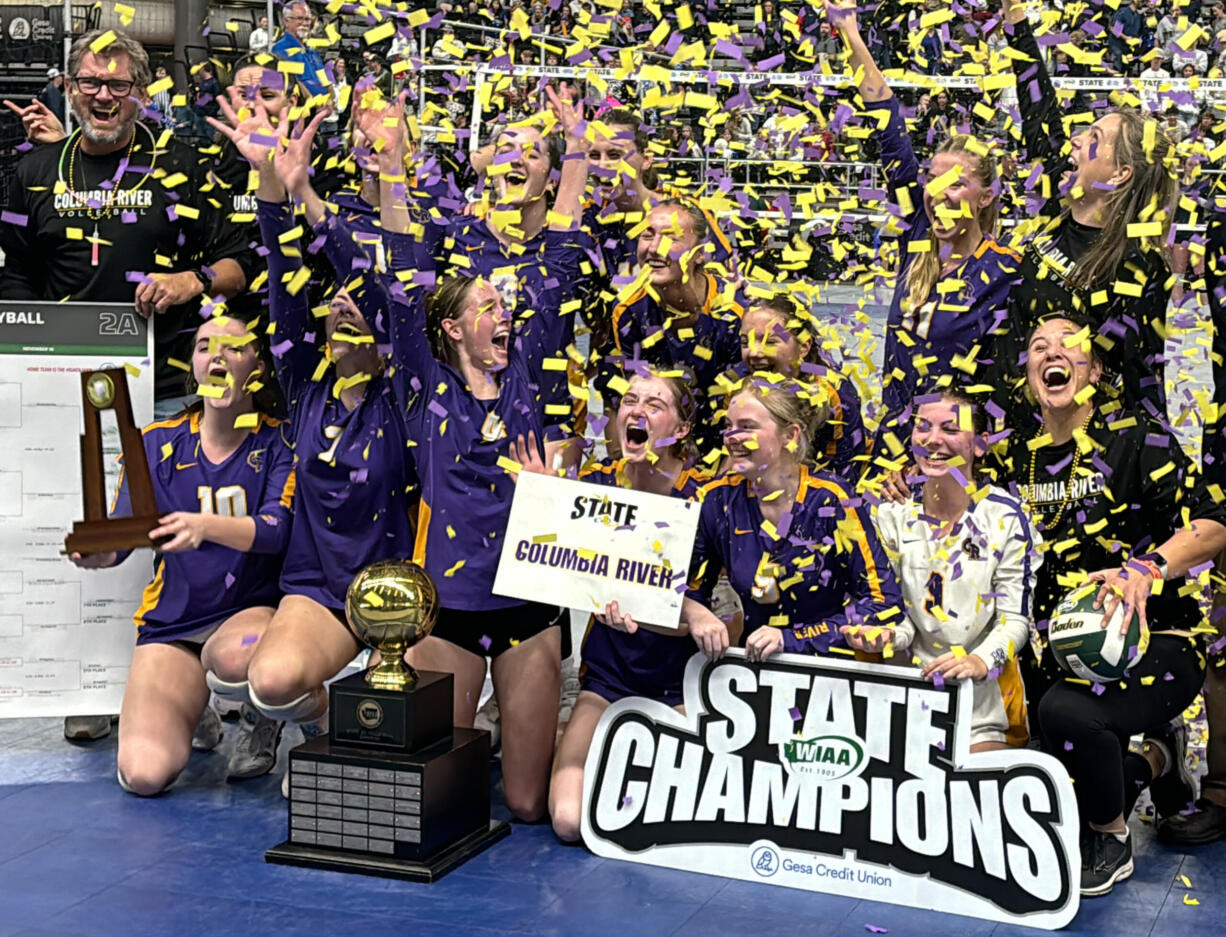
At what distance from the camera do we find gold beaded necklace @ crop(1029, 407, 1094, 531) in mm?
3695

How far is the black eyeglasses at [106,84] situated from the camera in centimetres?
457

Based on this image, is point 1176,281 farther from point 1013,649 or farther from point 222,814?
point 222,814

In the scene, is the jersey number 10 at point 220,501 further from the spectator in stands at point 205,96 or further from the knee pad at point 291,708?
the spectator in stands at point 205,96

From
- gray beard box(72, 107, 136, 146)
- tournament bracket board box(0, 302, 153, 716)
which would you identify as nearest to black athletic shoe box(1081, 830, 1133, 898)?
tournament bracket board box(0, 302, 153, 716)

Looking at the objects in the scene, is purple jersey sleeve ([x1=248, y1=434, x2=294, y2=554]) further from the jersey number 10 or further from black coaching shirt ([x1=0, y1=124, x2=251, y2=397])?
black coaching shirt ([x1=0, y1=124, x2=251, y2=397])

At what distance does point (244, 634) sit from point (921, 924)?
1.95 metres

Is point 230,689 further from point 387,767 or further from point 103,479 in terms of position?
point 387,767

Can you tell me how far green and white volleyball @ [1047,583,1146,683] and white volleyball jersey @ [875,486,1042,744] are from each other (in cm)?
14

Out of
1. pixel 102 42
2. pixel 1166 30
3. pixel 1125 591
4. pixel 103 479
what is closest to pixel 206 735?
pixel 103 479

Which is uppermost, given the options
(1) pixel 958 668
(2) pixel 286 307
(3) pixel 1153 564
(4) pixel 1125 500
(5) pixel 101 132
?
(5) pixel 101 132

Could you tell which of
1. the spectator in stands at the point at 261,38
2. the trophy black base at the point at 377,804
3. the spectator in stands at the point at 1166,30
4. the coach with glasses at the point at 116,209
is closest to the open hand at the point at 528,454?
the trophy black base at the point at 377,804

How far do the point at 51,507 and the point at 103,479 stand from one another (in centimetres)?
53

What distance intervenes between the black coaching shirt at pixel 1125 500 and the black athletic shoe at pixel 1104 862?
523 millimetres

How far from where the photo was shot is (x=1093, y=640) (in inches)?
134
